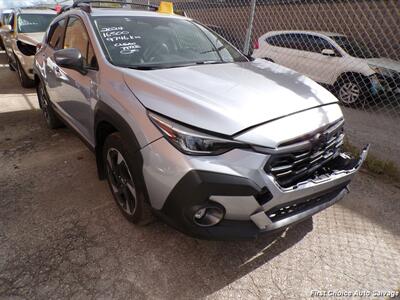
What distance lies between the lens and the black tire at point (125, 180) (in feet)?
6.86

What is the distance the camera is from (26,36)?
6.38 m

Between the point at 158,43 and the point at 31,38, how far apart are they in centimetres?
480

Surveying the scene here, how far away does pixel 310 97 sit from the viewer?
88.5 inches

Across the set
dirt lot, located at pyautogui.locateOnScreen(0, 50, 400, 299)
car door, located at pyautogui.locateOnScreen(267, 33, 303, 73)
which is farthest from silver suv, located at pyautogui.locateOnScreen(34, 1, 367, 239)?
car door, located at pyautogui.locateOnScreen(267, 33, 303, 73)

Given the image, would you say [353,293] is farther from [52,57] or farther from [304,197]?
[52,57]

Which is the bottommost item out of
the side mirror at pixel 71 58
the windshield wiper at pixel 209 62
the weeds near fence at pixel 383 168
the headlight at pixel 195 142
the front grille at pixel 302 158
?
the weeds near fence at pixel 383 168

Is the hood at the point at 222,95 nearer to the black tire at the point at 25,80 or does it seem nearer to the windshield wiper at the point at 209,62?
the windshield wiper at the point at 209,62

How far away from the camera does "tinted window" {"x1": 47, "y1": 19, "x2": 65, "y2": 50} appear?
3.61 metres

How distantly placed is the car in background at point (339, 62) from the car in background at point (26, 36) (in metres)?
5.78

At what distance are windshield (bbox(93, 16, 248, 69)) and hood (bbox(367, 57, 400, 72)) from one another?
455 centimetres

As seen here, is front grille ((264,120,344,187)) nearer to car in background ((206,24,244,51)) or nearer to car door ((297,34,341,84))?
car door ((297,34,341,84))

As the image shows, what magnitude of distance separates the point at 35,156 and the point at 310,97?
10.8 ft

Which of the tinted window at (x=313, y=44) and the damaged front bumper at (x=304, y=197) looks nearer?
the damaged front bumper at (x=304, y=197)

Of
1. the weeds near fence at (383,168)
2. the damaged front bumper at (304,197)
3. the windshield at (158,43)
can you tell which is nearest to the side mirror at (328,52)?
the weeds near fence at (383,168)
